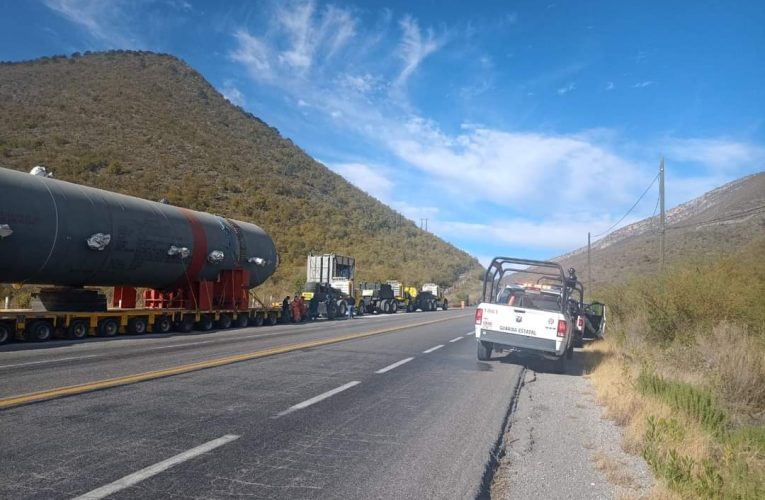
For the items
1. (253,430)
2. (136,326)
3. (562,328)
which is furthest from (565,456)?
(136,326)

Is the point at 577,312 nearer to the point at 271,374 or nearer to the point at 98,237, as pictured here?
the point at 271,374

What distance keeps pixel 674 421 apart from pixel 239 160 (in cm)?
5917

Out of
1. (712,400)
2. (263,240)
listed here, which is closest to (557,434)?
(712,400)

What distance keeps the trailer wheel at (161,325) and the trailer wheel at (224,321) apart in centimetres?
320

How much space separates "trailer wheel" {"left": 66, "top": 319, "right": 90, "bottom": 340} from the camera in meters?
16.8

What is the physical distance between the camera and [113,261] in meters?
17.7

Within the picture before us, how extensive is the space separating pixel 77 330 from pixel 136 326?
230 centimetres

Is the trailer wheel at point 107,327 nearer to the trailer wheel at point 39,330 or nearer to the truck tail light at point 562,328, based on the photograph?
the trailer wheel at point 39,330

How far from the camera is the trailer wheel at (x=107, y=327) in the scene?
17.7 m

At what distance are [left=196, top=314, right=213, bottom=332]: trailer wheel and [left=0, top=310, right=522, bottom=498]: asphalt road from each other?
10118 millimetres

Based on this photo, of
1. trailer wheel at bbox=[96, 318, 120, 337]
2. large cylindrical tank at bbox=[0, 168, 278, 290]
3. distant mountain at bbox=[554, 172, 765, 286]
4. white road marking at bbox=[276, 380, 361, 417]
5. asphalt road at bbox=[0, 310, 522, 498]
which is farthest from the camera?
distant mountain at bbox=[554, 172, 765, 286]

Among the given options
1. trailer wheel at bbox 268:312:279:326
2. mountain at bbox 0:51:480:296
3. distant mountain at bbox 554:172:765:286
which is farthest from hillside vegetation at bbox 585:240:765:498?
mountain at bbox 0:51:480:296

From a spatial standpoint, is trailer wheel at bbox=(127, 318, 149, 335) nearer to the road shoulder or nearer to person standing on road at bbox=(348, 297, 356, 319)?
the road shoulder

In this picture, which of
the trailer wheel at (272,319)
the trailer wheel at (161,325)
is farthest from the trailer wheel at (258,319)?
the trailer wheel at (161,325)
